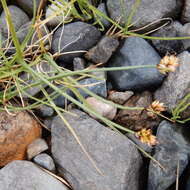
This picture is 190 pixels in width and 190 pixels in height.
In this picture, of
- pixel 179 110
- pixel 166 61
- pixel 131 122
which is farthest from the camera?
pixel 131 122

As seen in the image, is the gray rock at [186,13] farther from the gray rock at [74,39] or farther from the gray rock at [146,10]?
the gray rock at [74,39]

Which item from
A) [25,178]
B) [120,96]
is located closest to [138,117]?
[120,96]

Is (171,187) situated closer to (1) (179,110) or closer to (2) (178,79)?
(1) (179,110)

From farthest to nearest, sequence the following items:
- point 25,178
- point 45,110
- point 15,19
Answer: point 15,19
point 45,110
point 25,178

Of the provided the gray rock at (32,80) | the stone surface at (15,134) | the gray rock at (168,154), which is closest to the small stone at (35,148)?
the stone surface at (15,134)

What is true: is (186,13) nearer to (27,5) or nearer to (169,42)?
(169,42)

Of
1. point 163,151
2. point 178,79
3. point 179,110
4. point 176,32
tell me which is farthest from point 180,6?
point 163,151

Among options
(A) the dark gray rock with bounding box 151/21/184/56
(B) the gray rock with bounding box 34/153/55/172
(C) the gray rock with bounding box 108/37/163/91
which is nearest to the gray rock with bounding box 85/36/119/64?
(C) the gray rock with bounding box 108/37/163/91
